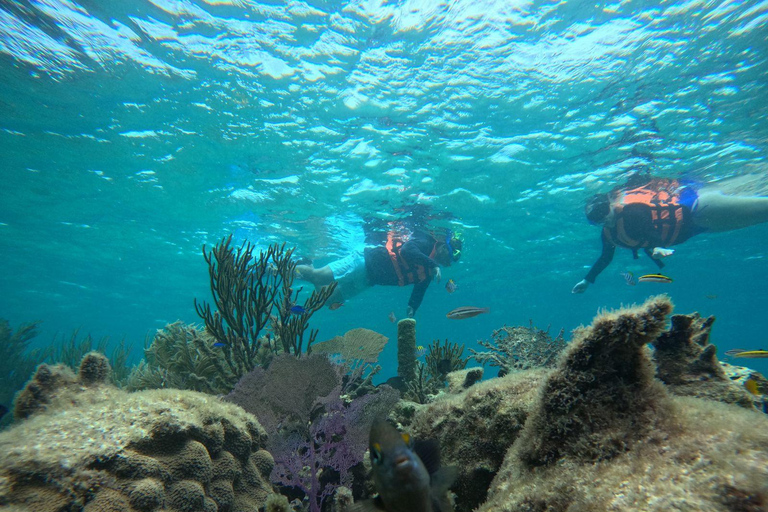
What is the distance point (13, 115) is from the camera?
38.7 feet

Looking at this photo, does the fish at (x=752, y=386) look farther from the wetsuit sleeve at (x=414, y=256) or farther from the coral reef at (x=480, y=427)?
the wetsuit sleeve at (x=414, y=256)

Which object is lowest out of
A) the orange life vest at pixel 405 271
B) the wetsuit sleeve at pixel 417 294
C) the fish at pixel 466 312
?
the fish at pixel 466 312

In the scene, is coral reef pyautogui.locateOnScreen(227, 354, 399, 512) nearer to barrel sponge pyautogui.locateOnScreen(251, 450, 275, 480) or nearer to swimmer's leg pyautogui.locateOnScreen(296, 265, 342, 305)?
barrel sponge pyautogui.locateOnScreen(251, 450, 275, 480)

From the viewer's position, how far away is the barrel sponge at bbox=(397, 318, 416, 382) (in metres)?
6.12

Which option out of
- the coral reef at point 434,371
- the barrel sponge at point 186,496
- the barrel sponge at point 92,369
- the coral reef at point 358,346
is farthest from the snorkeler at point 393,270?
the barrel sponge at point 186,496

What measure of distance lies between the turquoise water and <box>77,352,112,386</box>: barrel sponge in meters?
8.80

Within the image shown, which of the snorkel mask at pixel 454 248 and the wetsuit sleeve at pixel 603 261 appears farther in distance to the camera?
the snorkel mask at pixel 454 248

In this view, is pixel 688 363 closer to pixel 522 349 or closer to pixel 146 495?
pixel 522 349

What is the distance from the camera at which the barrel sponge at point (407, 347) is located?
20.1 feet

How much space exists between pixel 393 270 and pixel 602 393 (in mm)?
12089

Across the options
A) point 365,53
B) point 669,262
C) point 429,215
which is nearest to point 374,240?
point 429,215

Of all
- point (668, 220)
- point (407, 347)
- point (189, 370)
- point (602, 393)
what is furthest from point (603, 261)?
point (189, 370)

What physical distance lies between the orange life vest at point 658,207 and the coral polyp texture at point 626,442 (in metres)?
14.2

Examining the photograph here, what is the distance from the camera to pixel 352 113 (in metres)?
11.6
